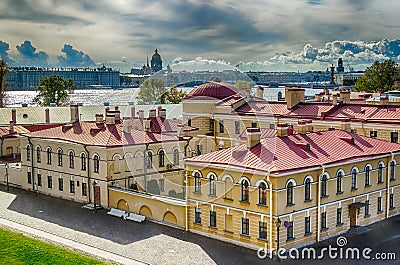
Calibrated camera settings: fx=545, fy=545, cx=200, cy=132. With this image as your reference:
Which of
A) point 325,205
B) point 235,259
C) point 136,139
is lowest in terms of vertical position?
point 235,259

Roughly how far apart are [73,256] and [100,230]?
5.72m

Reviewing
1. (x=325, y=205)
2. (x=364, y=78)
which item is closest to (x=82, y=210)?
(x=325, y=205)

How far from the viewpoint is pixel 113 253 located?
2938 centimetres

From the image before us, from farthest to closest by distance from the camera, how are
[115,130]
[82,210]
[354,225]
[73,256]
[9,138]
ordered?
[9,138] → [115,130] → [82,210] → [354,225] → [73,256]

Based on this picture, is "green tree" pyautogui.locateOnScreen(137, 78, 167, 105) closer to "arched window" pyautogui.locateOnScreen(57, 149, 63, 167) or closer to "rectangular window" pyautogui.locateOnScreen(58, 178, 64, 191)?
"arched window" pyautogui.locateOnScreen(57, 149, 63, 167)

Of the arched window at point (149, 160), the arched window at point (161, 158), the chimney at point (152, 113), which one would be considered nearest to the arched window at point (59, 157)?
the arched window at point (149, 160)

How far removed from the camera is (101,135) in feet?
137

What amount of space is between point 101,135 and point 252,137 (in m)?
Result: 14.3

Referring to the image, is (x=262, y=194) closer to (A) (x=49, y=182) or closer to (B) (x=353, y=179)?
(B) (x=353, y=179)

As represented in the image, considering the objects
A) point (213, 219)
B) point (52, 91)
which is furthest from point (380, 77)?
point (213, 219)

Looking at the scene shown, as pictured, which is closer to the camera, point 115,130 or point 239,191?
point 239,191

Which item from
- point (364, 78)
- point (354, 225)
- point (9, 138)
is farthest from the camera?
point (364, 78)

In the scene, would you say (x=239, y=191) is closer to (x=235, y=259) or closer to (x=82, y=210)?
(x=235, y=259)

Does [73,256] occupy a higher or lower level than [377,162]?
lower
